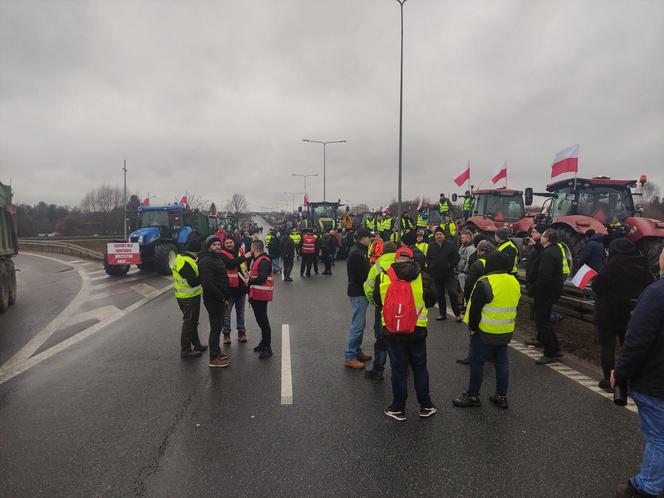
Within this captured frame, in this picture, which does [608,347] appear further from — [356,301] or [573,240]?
[573,240]

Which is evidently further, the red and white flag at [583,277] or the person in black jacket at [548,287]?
the red and white flag at [583,277]

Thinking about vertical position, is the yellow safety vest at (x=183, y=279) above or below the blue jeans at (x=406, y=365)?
above

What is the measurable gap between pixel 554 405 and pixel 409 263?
2258 millimetres

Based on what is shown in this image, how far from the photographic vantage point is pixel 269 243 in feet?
44.4

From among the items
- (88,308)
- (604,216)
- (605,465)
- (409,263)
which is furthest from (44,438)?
(604,216)

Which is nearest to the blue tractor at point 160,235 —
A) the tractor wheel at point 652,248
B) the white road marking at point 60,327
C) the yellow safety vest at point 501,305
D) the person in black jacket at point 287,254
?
the white road marking at point 60,327

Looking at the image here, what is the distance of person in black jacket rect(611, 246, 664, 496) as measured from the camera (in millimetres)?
2527

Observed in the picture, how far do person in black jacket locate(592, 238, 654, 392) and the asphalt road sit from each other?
2.09ft

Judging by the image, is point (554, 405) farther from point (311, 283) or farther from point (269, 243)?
point (269, 243)

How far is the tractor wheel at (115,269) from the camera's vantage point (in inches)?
593

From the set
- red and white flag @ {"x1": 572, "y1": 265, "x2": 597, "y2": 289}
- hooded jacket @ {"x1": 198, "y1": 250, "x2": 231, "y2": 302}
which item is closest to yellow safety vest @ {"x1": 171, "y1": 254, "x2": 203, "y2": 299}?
hooded jacket @ {"x1": 198, "y1": 250, "x2": 231, "y2": 302}

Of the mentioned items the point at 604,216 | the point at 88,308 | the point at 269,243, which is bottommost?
the point at 88,308

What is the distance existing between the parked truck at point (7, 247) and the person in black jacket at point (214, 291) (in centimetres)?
728

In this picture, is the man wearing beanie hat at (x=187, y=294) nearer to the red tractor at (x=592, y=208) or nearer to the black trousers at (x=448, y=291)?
the black trousers at (x=448, y=291)
